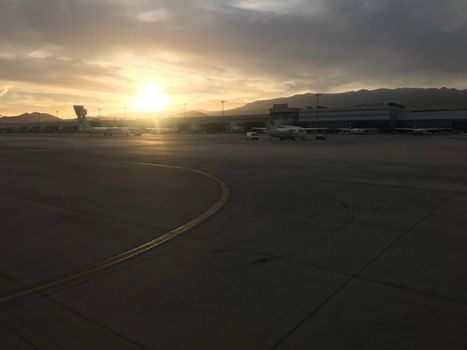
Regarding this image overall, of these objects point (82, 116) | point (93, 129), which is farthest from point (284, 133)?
point (82, 116)

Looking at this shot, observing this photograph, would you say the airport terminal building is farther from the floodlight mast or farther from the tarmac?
the tarmac

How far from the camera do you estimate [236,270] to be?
7.49m

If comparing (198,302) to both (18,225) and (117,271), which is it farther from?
(18,225)

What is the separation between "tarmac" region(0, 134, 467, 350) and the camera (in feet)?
17.3

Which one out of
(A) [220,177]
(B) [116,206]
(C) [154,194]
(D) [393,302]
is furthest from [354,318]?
(A) [220,177]

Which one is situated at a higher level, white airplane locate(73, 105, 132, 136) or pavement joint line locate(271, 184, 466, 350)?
white airplane locate(73, 105, 132, 136)

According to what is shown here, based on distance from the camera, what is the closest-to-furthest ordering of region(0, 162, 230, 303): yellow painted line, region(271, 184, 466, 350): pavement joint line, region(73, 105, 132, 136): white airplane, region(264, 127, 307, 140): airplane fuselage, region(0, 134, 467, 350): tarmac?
region(271, 184, 466, 350): pavement joint line
region(0, 134, 467, 350): tarmac
region(0, 162, 230, 303): yellow painted line
region(264, 127, 307, 140): airplane fuselage
region(73, 105, 132, 136): white airplane

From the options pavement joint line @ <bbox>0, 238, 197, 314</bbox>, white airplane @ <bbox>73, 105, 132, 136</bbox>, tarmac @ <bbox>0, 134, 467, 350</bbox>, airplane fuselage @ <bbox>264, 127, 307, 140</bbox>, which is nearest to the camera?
tarmac @ <bbox>0, 134, 467, 350</bbox>

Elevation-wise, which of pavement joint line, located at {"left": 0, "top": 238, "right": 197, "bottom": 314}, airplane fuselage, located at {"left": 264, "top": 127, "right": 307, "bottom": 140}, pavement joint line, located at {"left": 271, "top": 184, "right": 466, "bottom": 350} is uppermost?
airplane fuselage, located at {"left": 264, "top": 127, "right": 307, "bottom": 140}

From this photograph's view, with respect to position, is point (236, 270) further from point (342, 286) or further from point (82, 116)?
point (82, 116)

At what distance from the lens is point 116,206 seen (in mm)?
13461

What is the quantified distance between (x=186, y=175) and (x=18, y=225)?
10775 millimetres

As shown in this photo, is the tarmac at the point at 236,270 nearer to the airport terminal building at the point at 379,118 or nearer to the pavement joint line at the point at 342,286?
the pavement joint line at the point at 342,286

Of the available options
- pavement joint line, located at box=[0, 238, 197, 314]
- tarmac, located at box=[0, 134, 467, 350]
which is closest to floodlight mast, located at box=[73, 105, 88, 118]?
tarmac, located at box=[0, 134, 467, 350]
